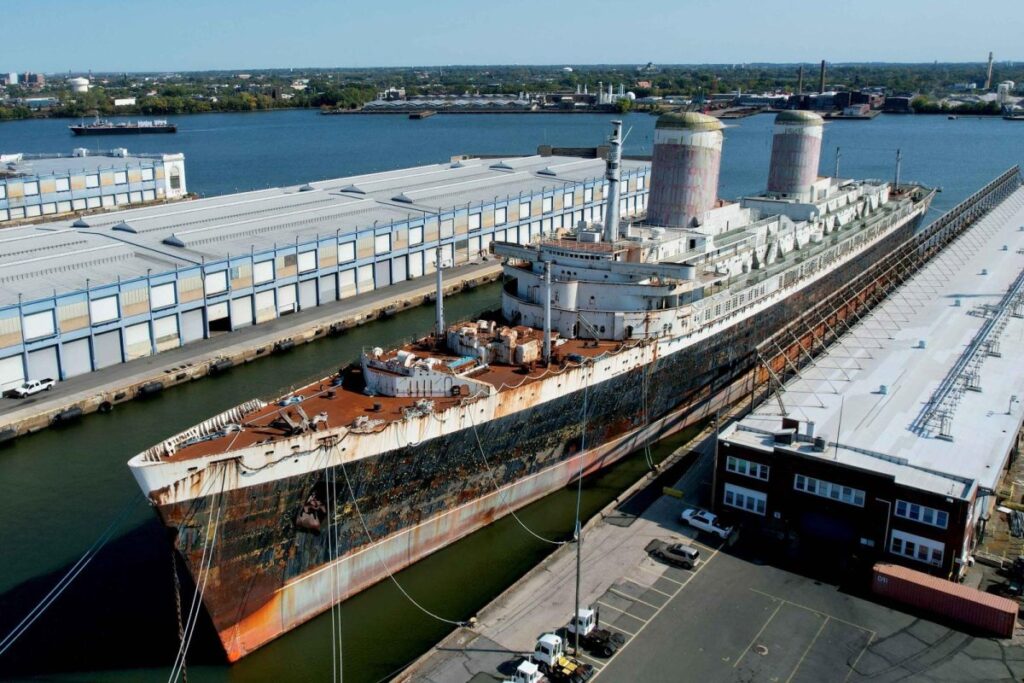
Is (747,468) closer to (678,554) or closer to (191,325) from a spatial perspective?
(678,554)

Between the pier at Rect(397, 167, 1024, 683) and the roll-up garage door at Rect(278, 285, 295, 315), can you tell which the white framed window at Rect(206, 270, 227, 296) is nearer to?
the roll-up garage door at Rect(278, 285, 295, 315)

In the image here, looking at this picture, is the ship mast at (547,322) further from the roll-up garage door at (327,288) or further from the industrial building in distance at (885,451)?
the roll-up garage door at (327,288)

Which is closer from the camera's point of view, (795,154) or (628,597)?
(628,597)

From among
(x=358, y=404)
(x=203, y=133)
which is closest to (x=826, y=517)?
(x=358, y=404)

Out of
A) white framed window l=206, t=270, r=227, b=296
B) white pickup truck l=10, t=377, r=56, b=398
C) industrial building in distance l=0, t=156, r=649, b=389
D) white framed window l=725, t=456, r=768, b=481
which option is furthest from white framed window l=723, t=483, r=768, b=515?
white framed window l=206, t=270, r=227, b=296

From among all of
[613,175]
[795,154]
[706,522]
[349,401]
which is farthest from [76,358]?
[795,154]

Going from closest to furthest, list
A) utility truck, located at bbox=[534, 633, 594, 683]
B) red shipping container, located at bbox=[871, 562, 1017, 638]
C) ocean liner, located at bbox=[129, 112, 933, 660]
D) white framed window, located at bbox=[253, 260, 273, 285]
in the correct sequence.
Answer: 1. utility truck, located at bbox=[534, 633, 594, 683]
2. ocean liner, located at bbox=[129, 112, 933, 660]
3. red shipping container, located at bbox=[871, 562, 1017, 638]
4. white framed window, located at bbox=[253, 260, 273, 285]

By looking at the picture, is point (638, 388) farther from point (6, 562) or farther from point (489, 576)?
point (6, 562)
